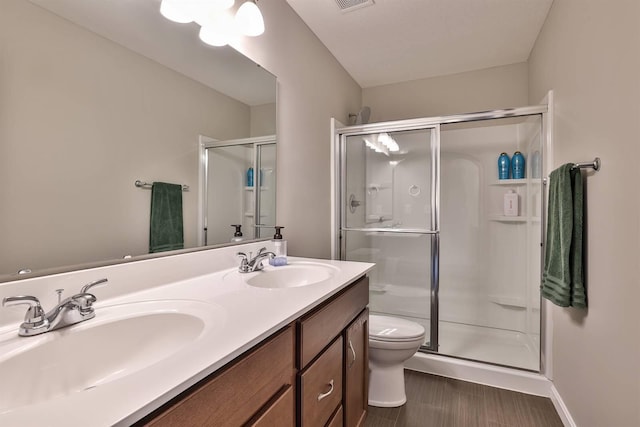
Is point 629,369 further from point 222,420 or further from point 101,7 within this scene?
point 101,7

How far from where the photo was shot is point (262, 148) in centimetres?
172

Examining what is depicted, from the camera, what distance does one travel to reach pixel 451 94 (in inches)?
112

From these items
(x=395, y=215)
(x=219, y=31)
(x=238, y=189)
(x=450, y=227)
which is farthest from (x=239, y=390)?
(x=450, y=227)

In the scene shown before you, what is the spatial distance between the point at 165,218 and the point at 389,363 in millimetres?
1447

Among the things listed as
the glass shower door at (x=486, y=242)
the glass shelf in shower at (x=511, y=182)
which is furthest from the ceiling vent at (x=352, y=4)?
the glass shelf in shower at (x=511, y=182)

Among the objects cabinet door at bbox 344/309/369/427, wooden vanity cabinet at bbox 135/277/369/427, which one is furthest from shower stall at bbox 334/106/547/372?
wooden vanity cabinet at bbox 135/277/369/427

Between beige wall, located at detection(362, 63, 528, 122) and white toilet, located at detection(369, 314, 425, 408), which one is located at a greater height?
beige wall, located at detection(362, 63, 528, 122)

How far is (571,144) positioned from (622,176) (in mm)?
617

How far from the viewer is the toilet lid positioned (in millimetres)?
1745

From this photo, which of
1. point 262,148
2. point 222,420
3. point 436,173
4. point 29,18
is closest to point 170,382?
point 222,420

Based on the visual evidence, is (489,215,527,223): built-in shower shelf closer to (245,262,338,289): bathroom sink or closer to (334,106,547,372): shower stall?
(334,106,547,372): shower stall

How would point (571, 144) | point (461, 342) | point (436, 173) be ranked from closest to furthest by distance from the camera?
1. point (571, 144)
2. point (436, 173)
3. point (461, 342)

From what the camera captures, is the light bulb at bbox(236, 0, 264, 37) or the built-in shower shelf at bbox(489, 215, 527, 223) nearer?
the light bulb at bbox(236, 0, 264, 37)

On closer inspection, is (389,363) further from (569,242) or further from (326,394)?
(569,242)
